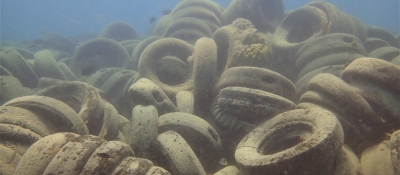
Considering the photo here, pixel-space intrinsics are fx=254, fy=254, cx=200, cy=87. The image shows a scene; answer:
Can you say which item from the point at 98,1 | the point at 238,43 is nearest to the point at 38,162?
the point at 238,43

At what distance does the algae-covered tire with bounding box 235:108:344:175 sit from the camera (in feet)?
9.57

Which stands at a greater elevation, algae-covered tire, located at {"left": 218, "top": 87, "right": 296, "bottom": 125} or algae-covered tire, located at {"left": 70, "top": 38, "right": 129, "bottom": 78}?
algae-covered tire, located at {"left": 218, "top": 87, "right": 296, "bottom": 125}

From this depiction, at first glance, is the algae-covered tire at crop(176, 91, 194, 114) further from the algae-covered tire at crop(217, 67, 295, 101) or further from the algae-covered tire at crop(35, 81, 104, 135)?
the algae-covered tire at crop(35, 81, 104, 135)

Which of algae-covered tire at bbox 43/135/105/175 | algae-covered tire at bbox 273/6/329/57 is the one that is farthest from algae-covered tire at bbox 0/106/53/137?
algae-covered tire at bbox 273/6/329/57

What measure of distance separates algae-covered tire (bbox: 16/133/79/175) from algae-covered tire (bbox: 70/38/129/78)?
8.59 m

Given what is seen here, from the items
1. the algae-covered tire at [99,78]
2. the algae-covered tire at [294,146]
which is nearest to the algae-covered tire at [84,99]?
the algae-covered tire at [294,146]

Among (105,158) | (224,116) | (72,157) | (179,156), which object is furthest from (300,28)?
(72,157)

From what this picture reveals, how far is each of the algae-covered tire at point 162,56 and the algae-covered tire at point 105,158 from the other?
11.0ft

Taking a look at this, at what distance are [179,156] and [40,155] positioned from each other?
164 centimetres

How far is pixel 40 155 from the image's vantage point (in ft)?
8.57

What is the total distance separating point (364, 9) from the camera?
387 ft

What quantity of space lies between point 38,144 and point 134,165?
3.68 feet

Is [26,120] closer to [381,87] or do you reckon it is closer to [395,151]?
[395,151]

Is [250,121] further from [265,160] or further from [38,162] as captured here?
[38,162]
